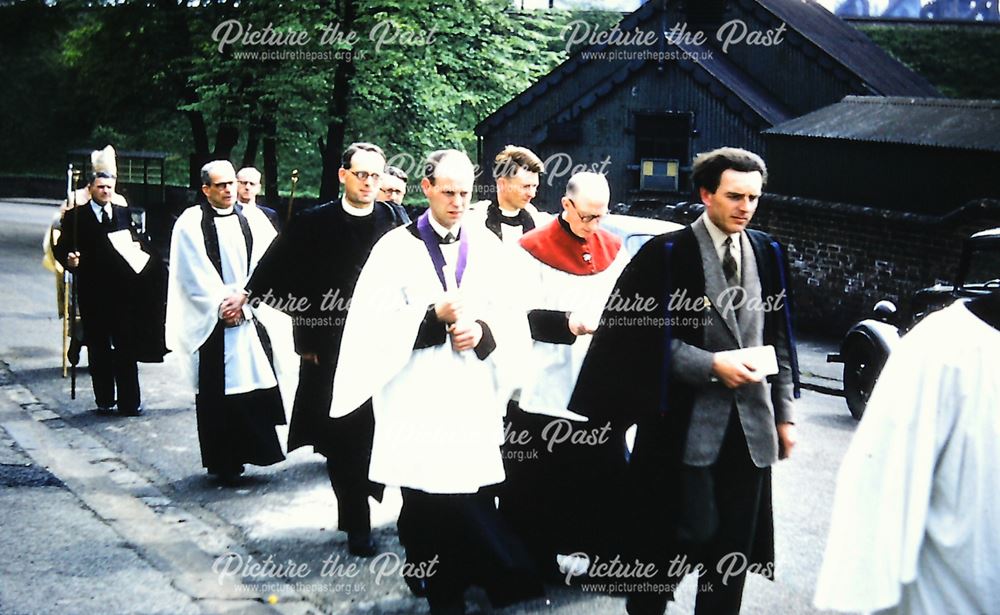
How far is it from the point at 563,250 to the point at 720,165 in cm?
158

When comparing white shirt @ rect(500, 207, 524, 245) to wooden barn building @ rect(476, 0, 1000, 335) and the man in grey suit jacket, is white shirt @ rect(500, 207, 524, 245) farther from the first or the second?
wooden barn building @ rect(476, 0, 1000, 335)

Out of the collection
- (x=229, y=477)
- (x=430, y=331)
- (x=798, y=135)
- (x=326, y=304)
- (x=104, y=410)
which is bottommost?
(x=104, y=410)

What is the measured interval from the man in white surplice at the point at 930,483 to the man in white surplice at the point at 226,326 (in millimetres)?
5412

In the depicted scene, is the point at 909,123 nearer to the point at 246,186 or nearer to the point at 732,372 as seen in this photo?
the point at 246,186

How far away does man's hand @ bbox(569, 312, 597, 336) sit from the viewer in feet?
20.0

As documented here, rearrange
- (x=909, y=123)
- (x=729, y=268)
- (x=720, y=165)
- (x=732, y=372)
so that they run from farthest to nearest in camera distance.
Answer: (x=909, y=123) → (x=729, y=268) → (x=720, y=165) → (x=732, y=372)

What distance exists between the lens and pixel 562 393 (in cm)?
632

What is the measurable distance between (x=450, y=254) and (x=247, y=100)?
20.8 m

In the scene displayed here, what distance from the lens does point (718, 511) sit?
4902 mm

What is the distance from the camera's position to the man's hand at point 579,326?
240 inches

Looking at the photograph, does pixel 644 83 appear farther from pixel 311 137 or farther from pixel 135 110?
pixel 135 110

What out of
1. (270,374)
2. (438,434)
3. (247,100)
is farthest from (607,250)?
(247,100)

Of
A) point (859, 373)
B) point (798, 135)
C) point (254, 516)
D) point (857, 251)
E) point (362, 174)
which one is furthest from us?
point (798, 135)

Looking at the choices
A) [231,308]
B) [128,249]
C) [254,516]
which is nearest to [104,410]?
[128,249]
